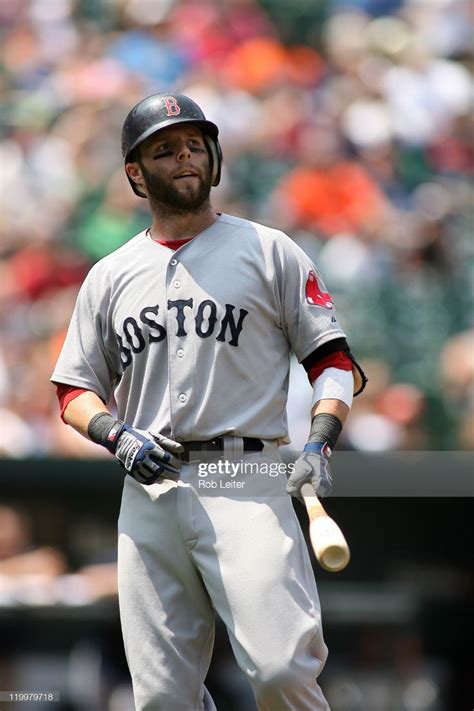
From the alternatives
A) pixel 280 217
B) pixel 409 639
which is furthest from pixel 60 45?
pixel 409 639

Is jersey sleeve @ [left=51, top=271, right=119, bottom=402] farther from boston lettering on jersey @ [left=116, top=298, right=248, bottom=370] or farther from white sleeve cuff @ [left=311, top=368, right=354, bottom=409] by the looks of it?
white sleeve cuff @ [left=311, top=368, right=354, bottom=409]

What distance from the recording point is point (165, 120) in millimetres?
2584

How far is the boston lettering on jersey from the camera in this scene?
2.58m

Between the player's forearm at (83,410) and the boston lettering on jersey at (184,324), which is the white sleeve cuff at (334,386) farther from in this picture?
the player's forearm at (83,410)

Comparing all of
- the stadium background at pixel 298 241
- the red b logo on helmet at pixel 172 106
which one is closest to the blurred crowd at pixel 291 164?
the stadium background at pixel 298 241

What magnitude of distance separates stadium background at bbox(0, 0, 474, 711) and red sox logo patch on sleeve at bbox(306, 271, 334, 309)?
71.9 inches

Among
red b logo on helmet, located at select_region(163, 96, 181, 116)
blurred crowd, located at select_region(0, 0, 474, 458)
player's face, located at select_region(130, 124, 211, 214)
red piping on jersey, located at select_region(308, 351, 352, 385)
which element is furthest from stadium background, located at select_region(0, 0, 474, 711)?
red b logo on helmet, located at select_region(163, 96, 181, 116)

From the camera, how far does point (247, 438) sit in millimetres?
2582

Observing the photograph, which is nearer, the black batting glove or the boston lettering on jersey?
the black batting glove

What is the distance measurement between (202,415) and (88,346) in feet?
1.13

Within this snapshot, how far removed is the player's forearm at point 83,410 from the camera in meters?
2.63

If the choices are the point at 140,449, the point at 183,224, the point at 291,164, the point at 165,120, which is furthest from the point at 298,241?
the point at 140,449

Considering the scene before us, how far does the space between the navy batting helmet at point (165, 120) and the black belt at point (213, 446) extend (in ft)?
1.95

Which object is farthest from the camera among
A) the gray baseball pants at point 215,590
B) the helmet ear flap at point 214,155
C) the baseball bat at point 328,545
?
the helmet ear flap at point 214,155
